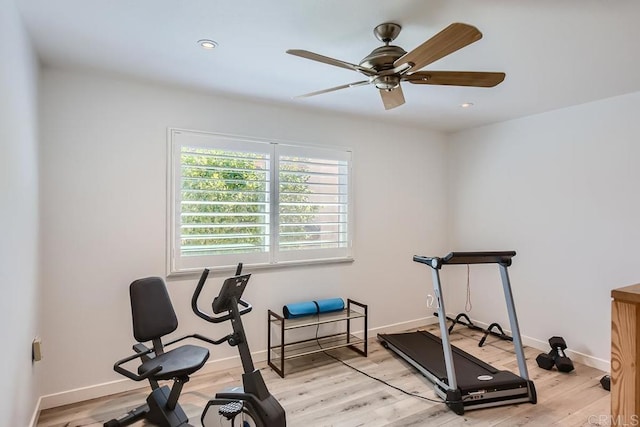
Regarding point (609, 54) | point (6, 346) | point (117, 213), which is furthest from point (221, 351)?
point (609, 54)

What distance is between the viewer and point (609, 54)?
2.32m

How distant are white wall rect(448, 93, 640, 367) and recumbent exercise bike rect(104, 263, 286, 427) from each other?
3024 millimetres

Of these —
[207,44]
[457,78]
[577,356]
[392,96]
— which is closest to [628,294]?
[457,78]

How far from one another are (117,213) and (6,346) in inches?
52.1

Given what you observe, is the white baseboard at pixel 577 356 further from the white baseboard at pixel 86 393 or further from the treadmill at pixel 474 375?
the white baseboard at pixel 86 393

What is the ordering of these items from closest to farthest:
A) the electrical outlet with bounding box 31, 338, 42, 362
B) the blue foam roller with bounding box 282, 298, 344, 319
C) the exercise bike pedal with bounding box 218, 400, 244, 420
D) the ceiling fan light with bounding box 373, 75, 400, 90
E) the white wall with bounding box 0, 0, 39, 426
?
the white wall with bounding box 0, 0, 39, 426, the exercise bike pedal with bounding box 218, 400, 244, 420, the ceiling fan light with bounding box 373, 75, 400, 90, the electrical outlet with bounding box 31, 338, 42, 362, the blue foam roller with bounding box 282, 298, 344, 319

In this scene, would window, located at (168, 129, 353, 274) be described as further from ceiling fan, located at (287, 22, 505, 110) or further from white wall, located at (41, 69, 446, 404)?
ceiling fan, located at (287, 22, 505, 110)

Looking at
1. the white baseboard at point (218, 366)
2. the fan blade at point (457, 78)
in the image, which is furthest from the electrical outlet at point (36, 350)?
the fan blade at point (457, 78)

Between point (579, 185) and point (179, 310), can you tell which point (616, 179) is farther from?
point (179, 310)

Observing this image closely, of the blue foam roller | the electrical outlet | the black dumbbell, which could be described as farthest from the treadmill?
the electrical outlet

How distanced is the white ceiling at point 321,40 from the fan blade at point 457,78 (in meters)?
0.26

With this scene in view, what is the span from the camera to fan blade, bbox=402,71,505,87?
196 centimetres

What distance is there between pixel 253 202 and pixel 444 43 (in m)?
2.24

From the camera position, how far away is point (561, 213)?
140 inches
